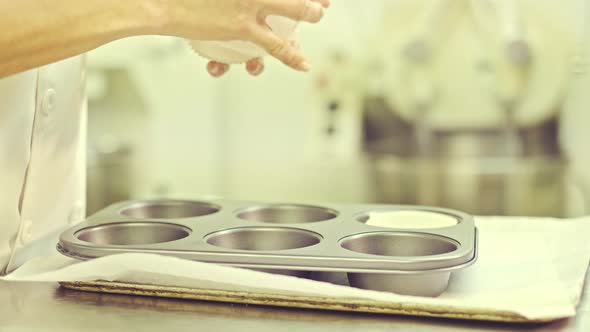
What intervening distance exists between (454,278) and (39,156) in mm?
532

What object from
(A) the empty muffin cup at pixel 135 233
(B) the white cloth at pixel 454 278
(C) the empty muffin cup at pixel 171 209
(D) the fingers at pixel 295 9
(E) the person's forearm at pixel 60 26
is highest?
(D) the fingers at pixel 295 9

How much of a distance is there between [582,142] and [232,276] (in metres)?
1.70

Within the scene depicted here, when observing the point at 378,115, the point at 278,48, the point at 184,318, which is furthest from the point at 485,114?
the point at 184,318

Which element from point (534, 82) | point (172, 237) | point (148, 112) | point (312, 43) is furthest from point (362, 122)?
point (172, 237)

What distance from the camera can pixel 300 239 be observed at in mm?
922

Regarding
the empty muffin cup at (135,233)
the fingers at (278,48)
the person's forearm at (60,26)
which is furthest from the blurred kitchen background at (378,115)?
the person's forearm at (60,26)

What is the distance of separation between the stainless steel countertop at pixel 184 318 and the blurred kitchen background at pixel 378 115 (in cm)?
123

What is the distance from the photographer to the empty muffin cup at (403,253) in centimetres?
79

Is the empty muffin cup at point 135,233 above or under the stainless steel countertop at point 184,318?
above

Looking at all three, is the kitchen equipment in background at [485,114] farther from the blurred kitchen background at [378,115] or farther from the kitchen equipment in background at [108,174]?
the kitchen equipment in background at [108,174]

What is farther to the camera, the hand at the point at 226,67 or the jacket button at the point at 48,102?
the hand at the point at 226,67

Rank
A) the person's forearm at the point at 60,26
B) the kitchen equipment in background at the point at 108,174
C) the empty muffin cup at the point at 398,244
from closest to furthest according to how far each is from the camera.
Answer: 1. the person's forearm at the point at 60,26
2. the empty muffin cup at the point at 398,244
3. the kitchen equipment in background at the point at 108,174

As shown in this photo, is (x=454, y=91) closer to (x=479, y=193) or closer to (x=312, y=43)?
(x=479, y=193)

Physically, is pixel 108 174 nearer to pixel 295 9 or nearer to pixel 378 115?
pixel 378 115
